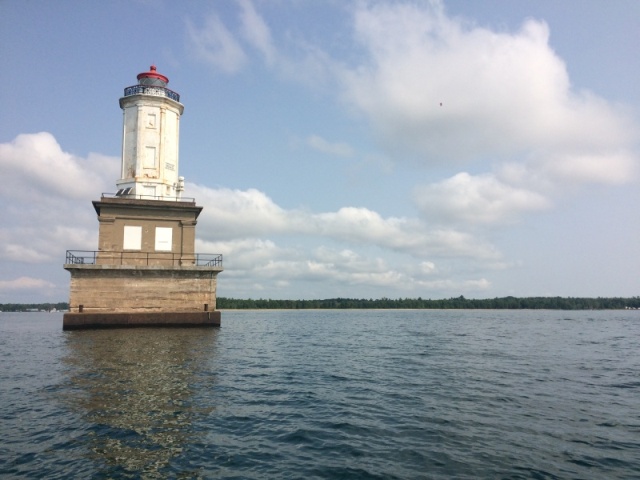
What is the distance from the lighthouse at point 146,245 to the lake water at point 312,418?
41.4 feet

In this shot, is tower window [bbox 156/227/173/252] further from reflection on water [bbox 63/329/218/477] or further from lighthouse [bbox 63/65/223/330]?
reflection on water [bbox 63/329/218/477]

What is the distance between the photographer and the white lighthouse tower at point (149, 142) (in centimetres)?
4009

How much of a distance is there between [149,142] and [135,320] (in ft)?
56.9

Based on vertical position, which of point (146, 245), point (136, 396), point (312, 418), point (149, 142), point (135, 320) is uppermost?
point (149, 142)

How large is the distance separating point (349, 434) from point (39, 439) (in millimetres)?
7010

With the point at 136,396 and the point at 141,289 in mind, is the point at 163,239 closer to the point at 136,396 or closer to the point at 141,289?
the point at 141,289

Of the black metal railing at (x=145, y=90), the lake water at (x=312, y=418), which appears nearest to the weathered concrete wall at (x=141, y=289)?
the lake water at (x=312, y=418)

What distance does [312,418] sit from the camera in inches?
447

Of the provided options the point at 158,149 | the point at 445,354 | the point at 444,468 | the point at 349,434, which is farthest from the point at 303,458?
the point at 158,149

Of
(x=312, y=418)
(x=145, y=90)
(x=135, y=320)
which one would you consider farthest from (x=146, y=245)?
(x=312, y=418)

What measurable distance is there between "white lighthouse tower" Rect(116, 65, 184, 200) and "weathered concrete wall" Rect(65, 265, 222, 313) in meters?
8.42

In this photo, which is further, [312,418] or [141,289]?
[141,289]

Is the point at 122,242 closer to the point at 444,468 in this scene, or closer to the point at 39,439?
the point at 39,439

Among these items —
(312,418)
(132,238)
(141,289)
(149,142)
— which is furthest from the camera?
(149,142)
